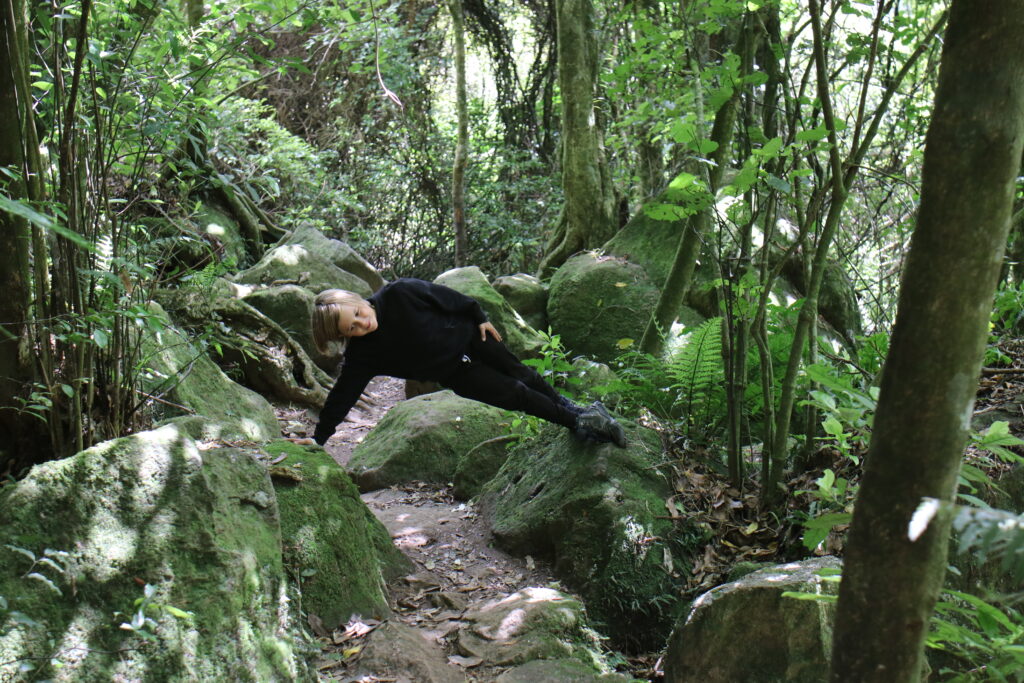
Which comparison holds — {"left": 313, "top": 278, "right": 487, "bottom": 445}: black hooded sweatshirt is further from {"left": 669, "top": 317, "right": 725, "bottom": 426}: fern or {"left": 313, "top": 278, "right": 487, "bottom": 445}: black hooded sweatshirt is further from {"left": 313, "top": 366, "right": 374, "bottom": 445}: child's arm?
{"left": 669, "top": 317, "right": 725, "bottom": 426}: fern

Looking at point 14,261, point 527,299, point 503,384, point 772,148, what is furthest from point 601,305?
point 14,261

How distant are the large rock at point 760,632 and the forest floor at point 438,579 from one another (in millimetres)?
419

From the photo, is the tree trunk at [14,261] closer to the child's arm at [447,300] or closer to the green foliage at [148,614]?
the green foliage at [148,614]

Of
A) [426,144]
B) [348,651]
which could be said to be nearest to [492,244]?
[426,144]

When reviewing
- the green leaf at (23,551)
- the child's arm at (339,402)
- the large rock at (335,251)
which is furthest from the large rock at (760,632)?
the large rock at (335,251)

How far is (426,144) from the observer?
46.8 ft

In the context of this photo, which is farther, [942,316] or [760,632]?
[760,632]

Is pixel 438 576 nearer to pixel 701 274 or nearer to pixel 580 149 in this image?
pixel 701 274

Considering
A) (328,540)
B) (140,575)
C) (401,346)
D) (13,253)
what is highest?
(13,253)

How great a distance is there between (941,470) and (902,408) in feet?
0.36

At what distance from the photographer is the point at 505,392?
→ 4762mm

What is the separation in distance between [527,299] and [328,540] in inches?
230

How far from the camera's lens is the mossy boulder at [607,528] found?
3.83 meters

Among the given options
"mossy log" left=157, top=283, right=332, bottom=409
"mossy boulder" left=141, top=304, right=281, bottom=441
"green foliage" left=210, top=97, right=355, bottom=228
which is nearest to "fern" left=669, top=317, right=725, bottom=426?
"mossy boulder" left=141, top=304, right=281, bottom=441
